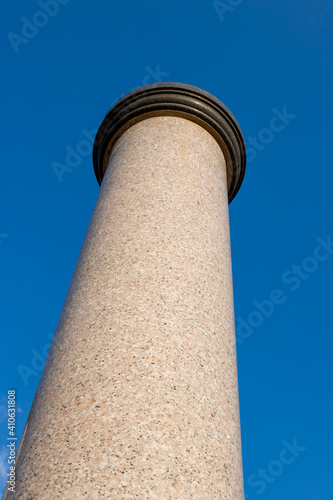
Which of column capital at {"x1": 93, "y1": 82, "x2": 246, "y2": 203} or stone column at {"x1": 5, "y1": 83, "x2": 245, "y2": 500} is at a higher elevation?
column capital at {"x1": 93, "y1": 82, "x2": 246, "y2": 203}

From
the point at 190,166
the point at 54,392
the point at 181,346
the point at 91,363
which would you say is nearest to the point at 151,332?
the point at 181,346

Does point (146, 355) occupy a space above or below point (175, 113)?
below

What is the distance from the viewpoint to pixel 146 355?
17.6 ft

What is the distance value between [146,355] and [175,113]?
6.50 metres

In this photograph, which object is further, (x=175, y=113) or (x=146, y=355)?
(x=175, y=113)

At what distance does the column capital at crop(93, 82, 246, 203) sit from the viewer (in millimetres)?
10297

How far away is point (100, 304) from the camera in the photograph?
6129 mm

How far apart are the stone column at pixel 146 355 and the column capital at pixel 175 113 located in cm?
149

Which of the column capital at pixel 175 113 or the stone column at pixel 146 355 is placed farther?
the column capital at pixel 175 113

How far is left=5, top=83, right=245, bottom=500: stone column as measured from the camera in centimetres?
453

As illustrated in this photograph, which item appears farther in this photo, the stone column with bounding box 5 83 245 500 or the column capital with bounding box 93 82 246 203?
the column capital with bounding box 93 82 246 203

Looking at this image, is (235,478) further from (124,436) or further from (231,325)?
(231,325)

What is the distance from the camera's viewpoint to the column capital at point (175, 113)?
1030 centimetres

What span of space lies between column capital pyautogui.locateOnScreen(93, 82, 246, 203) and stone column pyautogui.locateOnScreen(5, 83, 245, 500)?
1.49 metres
